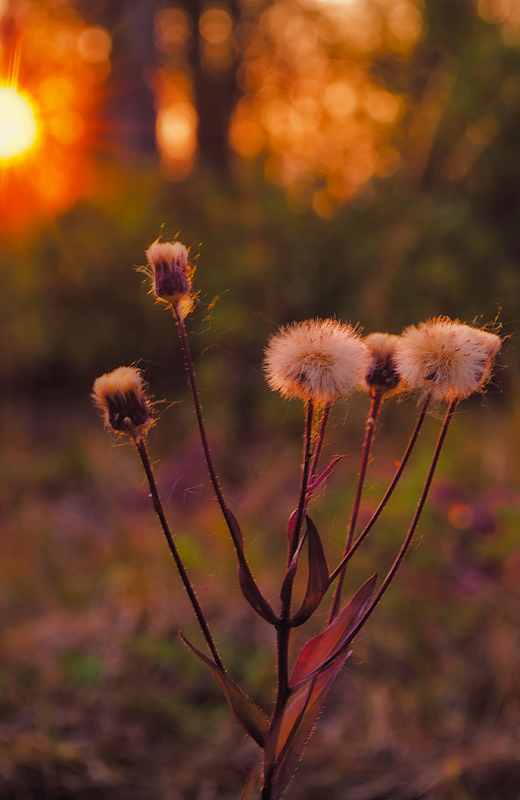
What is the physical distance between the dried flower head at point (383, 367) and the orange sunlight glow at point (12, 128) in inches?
109

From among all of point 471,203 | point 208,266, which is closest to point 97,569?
point 471,203

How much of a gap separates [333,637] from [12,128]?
11.0 feet

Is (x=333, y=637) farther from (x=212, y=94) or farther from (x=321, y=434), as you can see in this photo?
(x=212, y=94)

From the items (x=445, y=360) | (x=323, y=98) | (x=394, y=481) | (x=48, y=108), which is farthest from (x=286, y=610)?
(x=48, y=108)

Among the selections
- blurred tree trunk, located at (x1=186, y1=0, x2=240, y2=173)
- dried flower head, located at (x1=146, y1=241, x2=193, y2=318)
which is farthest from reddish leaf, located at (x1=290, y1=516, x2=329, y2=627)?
blurred tree trunk, located at (x1=186, y1=0, x2=240, y2=173)

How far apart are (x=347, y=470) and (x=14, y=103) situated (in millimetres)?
2496

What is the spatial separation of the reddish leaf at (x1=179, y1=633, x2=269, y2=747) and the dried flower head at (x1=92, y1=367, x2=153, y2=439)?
A: 176 mm

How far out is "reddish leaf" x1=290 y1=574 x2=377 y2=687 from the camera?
50 centimetres

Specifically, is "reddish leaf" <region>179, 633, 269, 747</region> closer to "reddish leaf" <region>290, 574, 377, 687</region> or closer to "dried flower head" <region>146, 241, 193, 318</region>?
"reddish leaf" <region>290, 574, 377, 687</region>

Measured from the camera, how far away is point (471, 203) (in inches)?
109

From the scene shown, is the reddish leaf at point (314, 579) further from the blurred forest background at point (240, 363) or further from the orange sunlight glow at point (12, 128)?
the orange sunlight glow at point (12, 128)

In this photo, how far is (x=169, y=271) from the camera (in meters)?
0.49

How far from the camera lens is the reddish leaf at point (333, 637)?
0.50 meters

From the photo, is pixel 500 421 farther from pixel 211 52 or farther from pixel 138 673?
pixel 211 52
